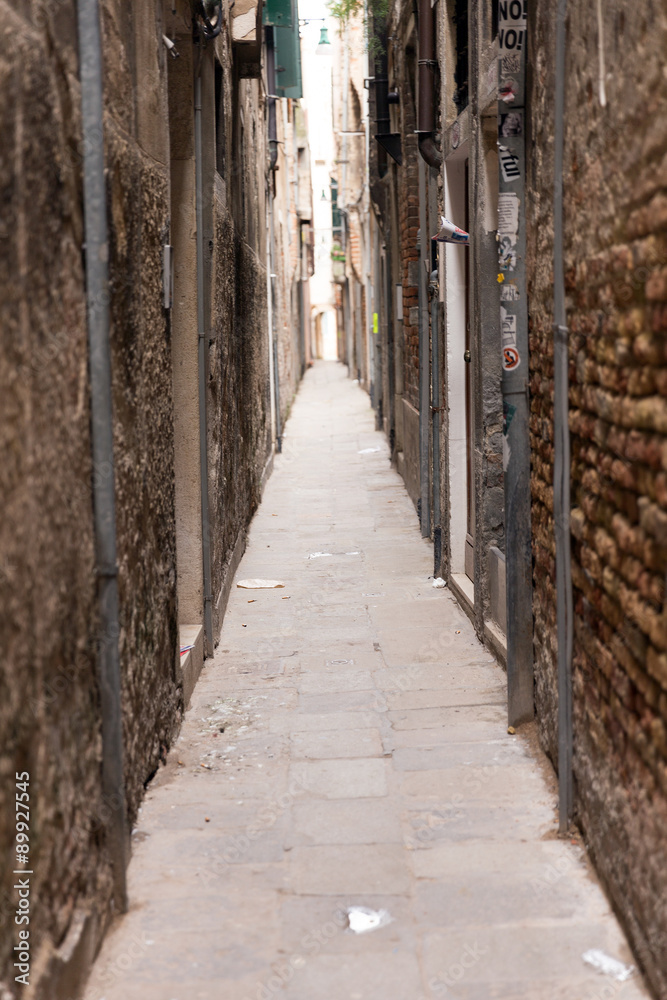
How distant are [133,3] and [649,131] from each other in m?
2.12

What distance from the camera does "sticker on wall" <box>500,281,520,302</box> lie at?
4.16 metres

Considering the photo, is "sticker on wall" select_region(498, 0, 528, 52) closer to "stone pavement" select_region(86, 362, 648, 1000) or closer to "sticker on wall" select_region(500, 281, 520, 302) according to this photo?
"sticker on wall" select_region(500, 281, 520, 302)

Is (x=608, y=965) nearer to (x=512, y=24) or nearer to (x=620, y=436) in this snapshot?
(x=620, y=436)

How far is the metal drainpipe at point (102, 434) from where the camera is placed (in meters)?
2.76

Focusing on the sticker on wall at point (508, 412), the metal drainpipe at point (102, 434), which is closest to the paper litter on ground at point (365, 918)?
the metal drainpipe at point (102, 434)

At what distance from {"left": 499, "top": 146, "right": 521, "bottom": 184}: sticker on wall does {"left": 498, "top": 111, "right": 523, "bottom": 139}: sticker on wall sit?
0.06m

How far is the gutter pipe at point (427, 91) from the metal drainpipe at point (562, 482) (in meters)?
3.62

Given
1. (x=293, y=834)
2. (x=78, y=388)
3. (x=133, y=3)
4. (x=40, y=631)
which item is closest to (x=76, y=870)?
(x=40, y=631)

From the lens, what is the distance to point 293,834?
136 inches

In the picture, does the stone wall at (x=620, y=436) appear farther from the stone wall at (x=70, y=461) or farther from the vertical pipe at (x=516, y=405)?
the stone wall at (x=70, y=461)

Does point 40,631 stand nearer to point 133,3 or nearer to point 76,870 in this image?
point 76,870

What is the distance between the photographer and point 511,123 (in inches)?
160

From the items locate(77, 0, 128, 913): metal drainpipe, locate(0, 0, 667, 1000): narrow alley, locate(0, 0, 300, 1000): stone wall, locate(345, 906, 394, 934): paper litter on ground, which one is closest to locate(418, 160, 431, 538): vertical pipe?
locate(0, 0, 667, 1000): narrow alley

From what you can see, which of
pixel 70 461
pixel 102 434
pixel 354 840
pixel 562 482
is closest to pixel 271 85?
pixel 562 482
